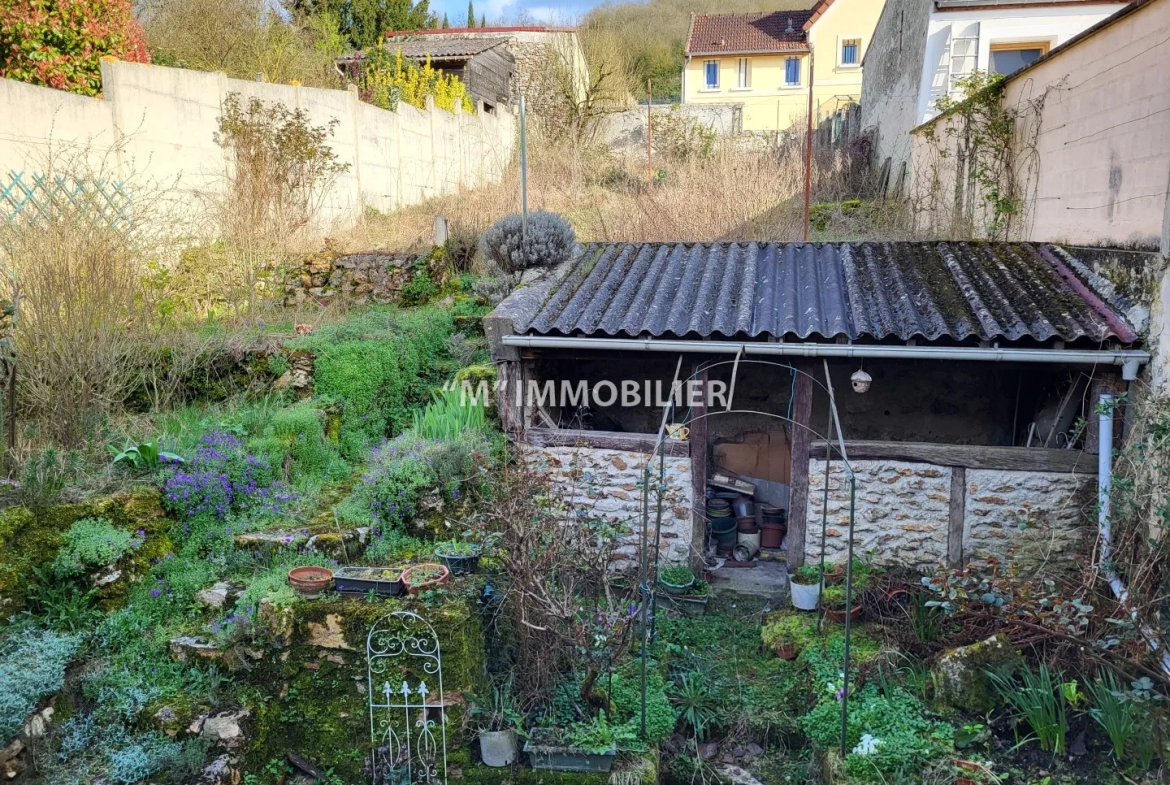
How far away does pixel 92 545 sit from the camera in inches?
207

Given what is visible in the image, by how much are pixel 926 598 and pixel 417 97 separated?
1679cm

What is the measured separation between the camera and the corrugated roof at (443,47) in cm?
2189

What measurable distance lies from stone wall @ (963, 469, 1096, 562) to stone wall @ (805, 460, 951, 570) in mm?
248

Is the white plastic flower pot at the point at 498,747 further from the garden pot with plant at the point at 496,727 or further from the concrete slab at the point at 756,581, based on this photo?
the concrete slab at the point at 756,581

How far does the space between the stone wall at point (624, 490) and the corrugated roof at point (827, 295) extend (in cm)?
118

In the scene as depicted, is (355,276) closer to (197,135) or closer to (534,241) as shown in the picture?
(197,135)

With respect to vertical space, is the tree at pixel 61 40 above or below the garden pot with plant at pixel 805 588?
above

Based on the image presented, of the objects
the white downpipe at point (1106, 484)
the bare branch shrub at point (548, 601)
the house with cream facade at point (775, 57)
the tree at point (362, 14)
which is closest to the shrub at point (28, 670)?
the bare branch shrub at point (548, 601)

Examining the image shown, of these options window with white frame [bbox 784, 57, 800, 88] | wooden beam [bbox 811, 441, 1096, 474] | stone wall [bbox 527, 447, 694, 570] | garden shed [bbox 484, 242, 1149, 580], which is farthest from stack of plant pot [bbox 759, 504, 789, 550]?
window with white frame [bbox 784, 57, 800, 88]

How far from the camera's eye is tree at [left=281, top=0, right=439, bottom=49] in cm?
2291

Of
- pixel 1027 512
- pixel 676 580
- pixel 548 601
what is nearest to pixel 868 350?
pixel 1027 512

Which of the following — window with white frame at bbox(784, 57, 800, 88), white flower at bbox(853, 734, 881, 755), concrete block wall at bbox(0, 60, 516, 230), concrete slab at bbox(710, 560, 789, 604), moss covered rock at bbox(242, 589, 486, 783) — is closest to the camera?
white flower at bbox(853, 734, 881, 755)

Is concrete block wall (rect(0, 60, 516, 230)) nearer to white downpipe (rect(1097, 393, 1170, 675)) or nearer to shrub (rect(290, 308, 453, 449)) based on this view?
shrub (rect(290, 308, 453, 449))

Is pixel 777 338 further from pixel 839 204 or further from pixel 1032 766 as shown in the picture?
pixel 839 204
